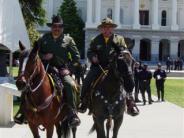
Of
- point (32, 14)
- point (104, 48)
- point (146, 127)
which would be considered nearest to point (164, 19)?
point (32, 14)

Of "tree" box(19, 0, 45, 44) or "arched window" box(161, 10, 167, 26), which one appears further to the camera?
"arched window" box(161, 10, 167, 26)

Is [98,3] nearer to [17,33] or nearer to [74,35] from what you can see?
[74,35]

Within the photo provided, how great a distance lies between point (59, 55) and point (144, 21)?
94.7m

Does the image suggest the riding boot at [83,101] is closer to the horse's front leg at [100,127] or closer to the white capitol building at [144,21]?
the horse's front leg at [100,127]

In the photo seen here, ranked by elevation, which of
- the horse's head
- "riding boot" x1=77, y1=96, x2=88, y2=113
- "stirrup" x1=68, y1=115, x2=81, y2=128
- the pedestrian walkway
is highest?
the horse's head

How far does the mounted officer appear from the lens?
10.9 metres

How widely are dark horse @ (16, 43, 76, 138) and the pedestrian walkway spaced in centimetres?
404

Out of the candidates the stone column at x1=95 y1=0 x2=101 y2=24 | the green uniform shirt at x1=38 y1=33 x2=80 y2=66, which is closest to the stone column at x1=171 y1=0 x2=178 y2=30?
the stone column at x1=95 y1=0 x2=101 y2=24

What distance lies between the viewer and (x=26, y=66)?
927 cm

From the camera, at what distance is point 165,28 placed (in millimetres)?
101062

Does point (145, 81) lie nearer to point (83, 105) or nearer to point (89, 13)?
point (83, 105)

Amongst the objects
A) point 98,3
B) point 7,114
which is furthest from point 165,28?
point 7,114

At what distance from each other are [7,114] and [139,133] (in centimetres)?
391

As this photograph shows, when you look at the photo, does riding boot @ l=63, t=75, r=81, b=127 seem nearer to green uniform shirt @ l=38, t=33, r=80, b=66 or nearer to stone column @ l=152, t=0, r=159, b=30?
green uniform shirt @ l=38, t=33, r=80, b=66
